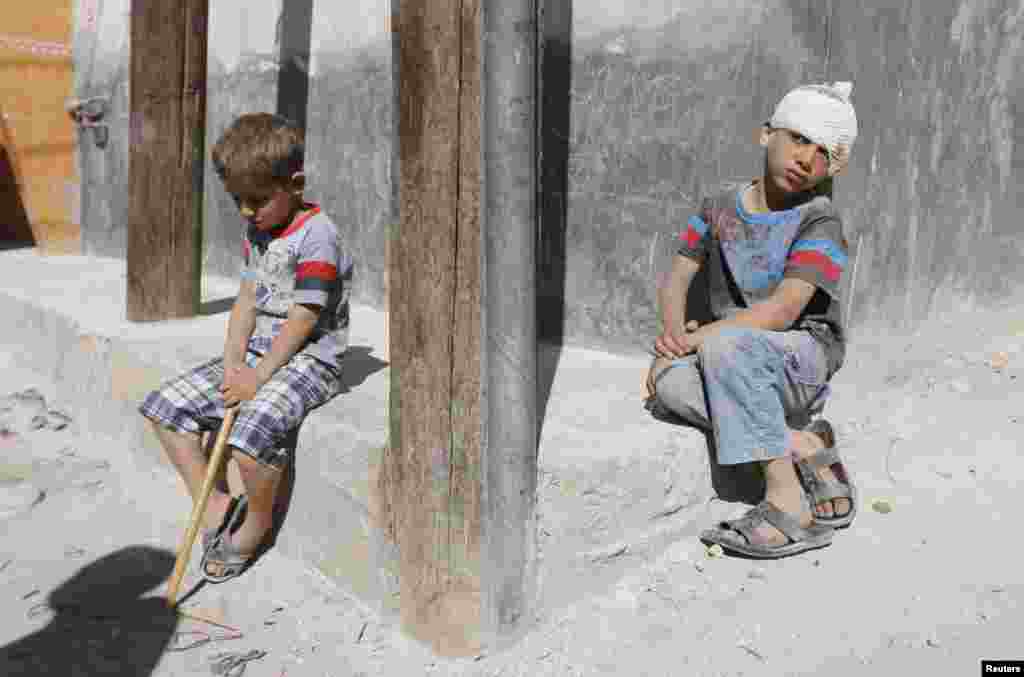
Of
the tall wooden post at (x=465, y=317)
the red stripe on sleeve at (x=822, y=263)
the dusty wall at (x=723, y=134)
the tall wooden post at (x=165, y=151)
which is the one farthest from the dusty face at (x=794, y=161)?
the tall wooden post at (x=165, y=151)

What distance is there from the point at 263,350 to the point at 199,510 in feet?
1.82

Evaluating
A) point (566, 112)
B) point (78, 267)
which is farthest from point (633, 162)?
point (78, 267)

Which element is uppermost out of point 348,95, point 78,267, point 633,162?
point 348,95

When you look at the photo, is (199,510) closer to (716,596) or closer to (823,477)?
(716,596)

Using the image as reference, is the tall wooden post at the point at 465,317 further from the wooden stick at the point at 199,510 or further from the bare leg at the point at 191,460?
the bare leg at the point at 191,460

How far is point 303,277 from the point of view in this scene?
297 centimetres

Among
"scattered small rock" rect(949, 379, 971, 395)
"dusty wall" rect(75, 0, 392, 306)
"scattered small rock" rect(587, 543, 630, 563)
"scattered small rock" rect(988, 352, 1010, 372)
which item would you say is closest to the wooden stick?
"scattered small rock" rect(587, 543, 630, 563)

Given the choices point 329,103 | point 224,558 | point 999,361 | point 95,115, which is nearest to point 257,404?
point 224,558

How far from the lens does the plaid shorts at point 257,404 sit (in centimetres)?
289

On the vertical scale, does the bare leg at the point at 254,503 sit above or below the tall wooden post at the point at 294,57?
below

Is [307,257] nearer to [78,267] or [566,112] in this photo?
[566,112]

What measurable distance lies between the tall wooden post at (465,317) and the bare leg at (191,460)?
83 cm

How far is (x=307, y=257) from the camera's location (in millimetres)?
3012

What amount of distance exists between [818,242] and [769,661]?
1.17 meters
